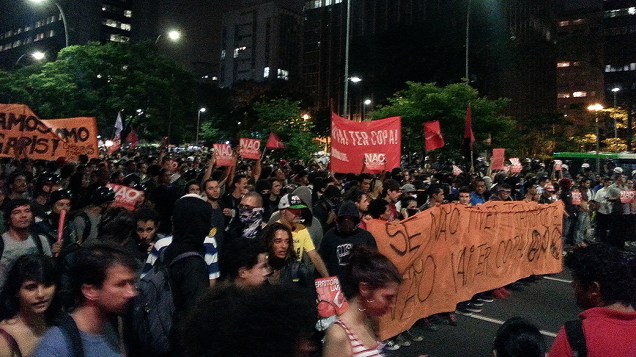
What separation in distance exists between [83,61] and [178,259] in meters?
33.0

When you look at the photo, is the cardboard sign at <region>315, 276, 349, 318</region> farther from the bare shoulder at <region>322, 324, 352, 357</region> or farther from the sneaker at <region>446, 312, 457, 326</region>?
the sneaker at <region>446, 312, 457, 326</region>

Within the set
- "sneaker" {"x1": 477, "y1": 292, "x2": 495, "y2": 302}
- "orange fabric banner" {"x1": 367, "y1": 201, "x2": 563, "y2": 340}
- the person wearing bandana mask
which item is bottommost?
"sneaker" {"x1": 477, "y1": 292, "x2": 495, "y2": 302}

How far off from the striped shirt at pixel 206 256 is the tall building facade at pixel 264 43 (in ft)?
323

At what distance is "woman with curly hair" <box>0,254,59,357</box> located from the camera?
283cm

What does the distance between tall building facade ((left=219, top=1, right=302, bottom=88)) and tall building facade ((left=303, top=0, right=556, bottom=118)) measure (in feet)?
39.3

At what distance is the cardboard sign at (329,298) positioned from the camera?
4109 mm

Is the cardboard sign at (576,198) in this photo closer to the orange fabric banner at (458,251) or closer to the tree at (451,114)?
the orange fabric banner at (458,251)

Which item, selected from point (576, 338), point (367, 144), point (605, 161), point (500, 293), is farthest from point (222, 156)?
point (605, 161)

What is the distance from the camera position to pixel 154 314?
10.4ft

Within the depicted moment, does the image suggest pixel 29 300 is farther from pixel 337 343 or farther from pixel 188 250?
pixel 337 343

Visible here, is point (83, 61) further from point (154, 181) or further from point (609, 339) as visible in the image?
point (609, 339)

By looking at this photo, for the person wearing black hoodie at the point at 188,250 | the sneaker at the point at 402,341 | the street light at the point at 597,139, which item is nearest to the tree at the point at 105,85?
the street light at the point at 597,139

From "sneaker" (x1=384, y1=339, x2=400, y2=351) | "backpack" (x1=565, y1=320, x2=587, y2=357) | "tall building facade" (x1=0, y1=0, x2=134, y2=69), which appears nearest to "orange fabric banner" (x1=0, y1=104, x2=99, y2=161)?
"sneaker" (x1=384, y1=339, x2=400, y2=351)

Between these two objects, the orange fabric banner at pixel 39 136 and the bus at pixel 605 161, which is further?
the bus at pixel 605 161
